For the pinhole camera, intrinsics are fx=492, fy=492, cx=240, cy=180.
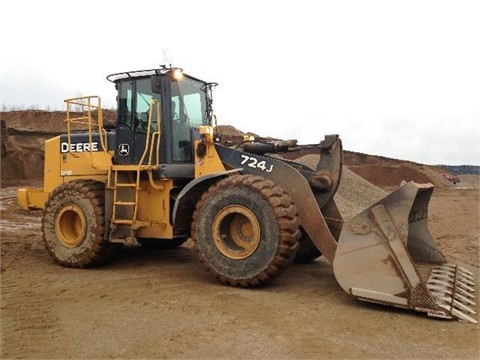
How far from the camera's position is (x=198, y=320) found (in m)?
4.74

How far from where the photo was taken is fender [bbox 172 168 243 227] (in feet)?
20.9

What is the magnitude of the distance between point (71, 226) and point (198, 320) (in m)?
3.86

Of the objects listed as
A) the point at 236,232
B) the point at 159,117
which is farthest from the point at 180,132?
the point at 236,232

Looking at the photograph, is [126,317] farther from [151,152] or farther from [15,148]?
[15,148]

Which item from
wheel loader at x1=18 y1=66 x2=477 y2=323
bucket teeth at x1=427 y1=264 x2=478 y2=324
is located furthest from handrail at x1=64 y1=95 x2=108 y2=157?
bucket teeth at x1=427 y1=264 x2=478 y2=324

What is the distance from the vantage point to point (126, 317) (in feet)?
15.9

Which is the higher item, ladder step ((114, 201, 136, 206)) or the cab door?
the cab door

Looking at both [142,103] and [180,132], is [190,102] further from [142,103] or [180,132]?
[142,103]

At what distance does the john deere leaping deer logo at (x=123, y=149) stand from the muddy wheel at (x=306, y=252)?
117 inches

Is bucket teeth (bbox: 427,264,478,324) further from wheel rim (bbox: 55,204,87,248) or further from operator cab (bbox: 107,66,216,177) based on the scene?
wheel rim (bbox: 55,204,87,248)

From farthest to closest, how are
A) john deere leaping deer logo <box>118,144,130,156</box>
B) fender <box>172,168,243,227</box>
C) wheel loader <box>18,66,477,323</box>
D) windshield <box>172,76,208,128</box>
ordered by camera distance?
john deere leaping deer logo <box>118,144,130,156</box> → windshield <box>172,76,208,128</box> → fender <box>172,168,243,227</box> → wheel loader <box>18,66,477,323</box>

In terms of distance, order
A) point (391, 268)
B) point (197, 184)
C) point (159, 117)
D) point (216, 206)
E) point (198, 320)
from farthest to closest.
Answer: point (159, 117) → point (197, 184) → point (216, 206) → point (391, 268) → point (198, 320)

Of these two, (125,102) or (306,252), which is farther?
(125,102)

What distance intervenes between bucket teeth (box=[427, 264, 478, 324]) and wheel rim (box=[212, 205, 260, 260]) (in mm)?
2055
